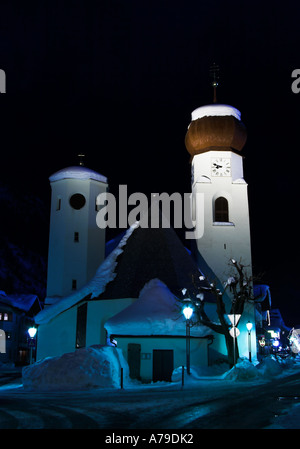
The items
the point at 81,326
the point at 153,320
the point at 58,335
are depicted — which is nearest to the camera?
the point at 153,320

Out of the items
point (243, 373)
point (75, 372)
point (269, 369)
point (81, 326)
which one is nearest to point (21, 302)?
point (81, 326)

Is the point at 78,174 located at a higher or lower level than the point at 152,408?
higher

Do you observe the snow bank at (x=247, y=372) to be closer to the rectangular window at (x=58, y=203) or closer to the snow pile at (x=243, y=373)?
the snow pile at (x=243, y=373)

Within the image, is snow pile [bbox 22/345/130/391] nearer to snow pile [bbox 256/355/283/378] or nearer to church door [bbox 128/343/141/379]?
church door [bbox 128/343/141/379]

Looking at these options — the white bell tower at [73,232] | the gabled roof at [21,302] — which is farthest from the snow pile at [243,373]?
the gabled roof at [21,302]

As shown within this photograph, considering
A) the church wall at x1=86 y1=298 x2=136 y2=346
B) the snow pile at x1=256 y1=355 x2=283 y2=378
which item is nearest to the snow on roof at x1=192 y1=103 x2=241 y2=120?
the church wall at x1=86 y1=298 x2=136 y2=346

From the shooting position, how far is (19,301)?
59.6 meters

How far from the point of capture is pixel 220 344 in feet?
98.6

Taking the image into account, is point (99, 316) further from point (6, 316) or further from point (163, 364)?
point (6, 316)

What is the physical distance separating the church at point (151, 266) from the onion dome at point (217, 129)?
76 mm

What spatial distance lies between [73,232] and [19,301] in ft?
81.6

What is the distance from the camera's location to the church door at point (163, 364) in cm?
2556
